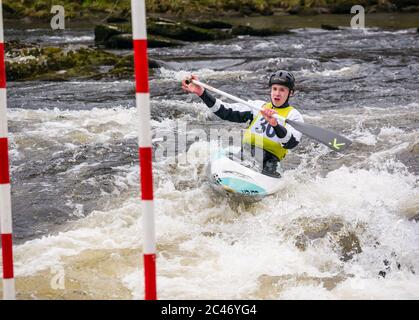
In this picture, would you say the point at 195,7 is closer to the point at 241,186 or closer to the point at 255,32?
the point at 255,32

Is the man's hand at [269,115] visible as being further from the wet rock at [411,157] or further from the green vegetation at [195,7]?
the green vegetation at [195,7]

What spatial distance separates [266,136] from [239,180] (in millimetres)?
642

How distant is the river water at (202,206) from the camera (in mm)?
4559

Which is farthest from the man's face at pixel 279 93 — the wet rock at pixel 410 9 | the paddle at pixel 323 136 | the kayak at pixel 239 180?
the wet rock at pixel 410 9

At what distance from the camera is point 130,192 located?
21.6 ft

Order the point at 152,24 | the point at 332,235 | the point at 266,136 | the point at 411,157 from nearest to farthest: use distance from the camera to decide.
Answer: the point at 332,235 → the point at 266,136 → the point at 411,157 → the point at 152,24

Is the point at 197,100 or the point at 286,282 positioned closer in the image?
the point at 286,282

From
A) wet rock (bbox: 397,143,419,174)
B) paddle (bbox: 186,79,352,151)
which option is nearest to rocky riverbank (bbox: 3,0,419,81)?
wet rock (bbox: 397,143,419,174)

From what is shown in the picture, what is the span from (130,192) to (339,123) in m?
4.20

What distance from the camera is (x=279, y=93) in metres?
6.14

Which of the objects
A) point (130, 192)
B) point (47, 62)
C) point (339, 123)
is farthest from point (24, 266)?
point (47, 62)

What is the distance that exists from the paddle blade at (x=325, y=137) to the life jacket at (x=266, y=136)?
335 millimetres

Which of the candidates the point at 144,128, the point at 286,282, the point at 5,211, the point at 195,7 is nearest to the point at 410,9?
the point at 195,7
